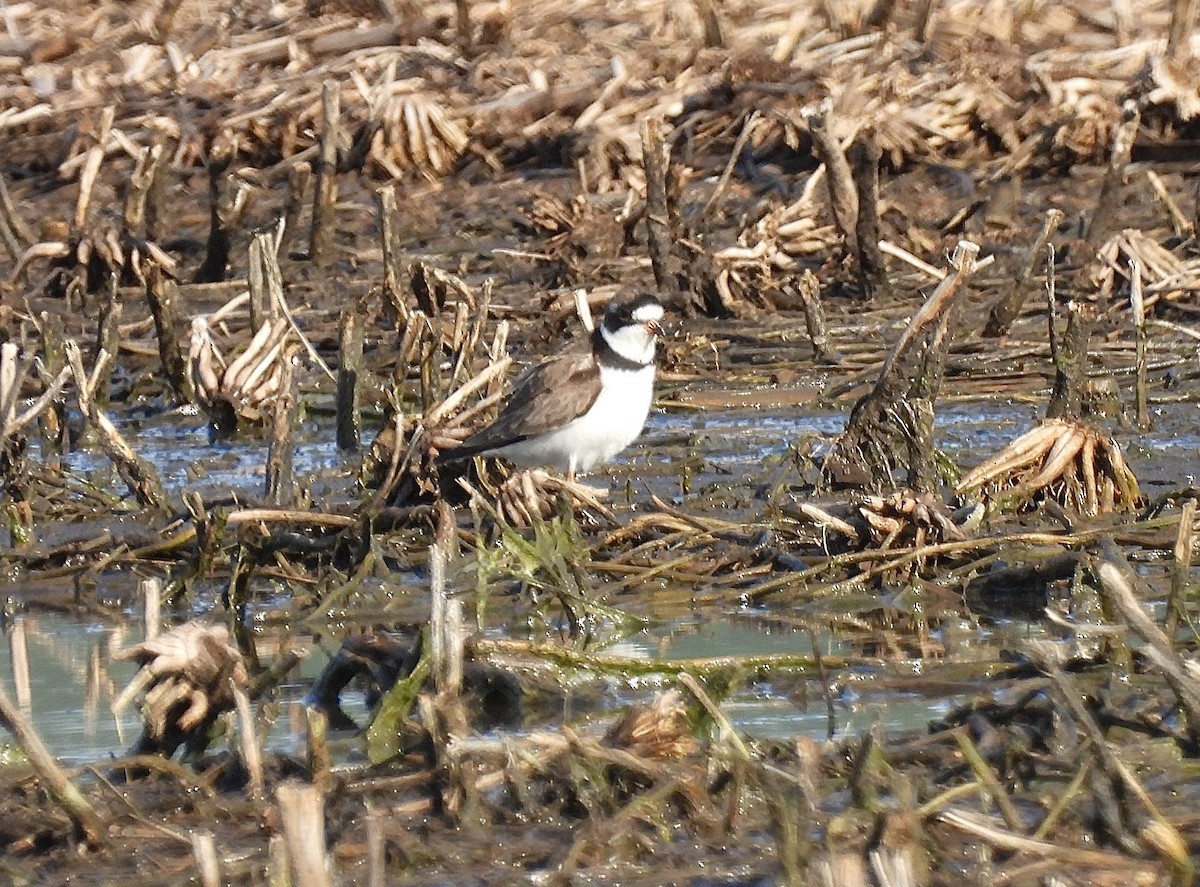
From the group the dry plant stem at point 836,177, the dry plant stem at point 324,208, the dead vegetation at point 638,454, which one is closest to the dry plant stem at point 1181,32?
the dead vegetation at point 638,454

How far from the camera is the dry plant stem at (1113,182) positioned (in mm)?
11398

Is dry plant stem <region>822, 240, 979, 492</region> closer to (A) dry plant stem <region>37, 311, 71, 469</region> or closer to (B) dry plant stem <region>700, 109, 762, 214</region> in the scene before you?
(A) dry plant stem <region>37, 311, 71, 469</region>

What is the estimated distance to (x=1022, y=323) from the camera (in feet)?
37.1

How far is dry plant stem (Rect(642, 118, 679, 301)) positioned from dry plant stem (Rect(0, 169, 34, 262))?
164 inches

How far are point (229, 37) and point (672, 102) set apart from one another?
411cm

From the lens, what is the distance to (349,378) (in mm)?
9656

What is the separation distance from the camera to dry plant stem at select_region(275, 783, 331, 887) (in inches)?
136

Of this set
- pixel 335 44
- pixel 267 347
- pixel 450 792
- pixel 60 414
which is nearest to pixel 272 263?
pixel 267 347

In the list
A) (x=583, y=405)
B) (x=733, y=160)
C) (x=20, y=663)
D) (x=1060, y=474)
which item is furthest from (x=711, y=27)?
(x=20, y=663)

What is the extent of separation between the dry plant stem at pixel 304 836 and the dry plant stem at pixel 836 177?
794 centimetres

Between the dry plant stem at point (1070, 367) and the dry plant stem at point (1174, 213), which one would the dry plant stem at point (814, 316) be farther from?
the dry plant stem at point (1174, 213)

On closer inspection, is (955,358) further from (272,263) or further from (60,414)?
(60,414)

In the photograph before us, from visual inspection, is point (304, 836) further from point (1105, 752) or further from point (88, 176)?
point (88, 176)

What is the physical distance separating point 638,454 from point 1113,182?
350 centimetres
